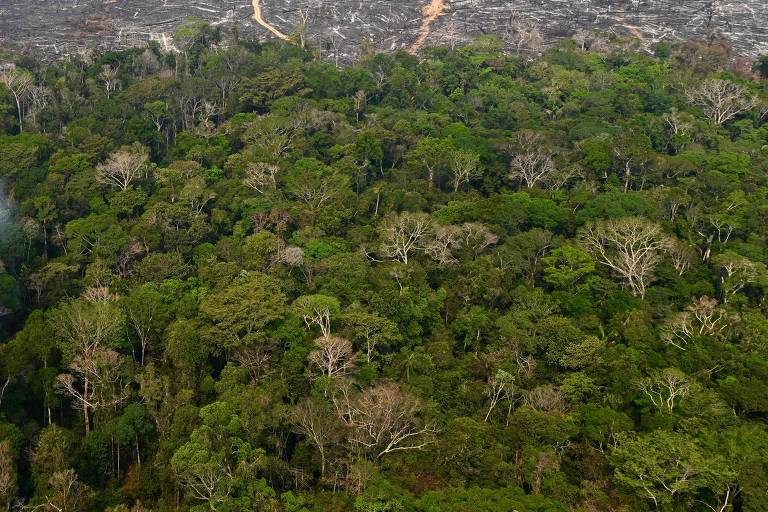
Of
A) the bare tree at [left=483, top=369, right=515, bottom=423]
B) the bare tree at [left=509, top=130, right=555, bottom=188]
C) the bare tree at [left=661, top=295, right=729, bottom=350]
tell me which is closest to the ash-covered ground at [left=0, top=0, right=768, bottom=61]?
the bare tree at [left=509, top=130, right=555, bottom=188]

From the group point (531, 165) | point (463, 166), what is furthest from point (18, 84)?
point (531, 165)

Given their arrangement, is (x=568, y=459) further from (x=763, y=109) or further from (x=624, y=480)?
(x=763, y=109)

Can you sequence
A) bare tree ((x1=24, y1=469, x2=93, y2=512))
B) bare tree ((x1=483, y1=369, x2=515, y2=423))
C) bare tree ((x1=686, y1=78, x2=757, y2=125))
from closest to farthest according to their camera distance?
bare tree ((x1=24, y1=469, x2=93, y2=512)) → bare tree ((x1=483, y1=369, x2=515, y2=423)) → bare tree ((x1=686, y1=78, x2=757, y2=125))

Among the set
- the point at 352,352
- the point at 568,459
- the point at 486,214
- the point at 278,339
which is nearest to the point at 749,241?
the point at 486,214

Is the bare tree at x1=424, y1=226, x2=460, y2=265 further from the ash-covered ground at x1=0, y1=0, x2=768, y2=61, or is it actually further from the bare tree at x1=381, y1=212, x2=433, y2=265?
the ash-covered ground at x1=0, y1=0, x2=768, y2=61

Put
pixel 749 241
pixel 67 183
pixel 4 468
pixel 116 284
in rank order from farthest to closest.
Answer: pixel 67 183, pixel 749 241, pixel 116 284, pixel 4 468

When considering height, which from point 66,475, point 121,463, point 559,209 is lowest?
point 121,463

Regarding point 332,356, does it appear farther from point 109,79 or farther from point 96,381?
point 109,79
